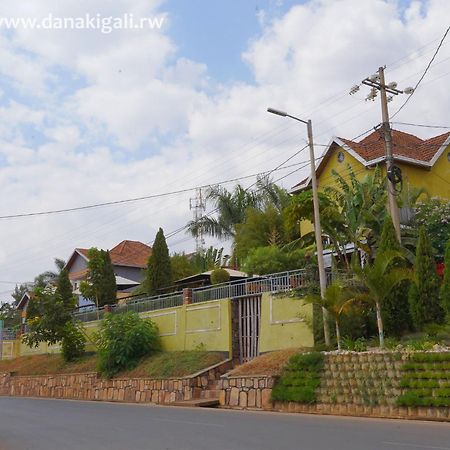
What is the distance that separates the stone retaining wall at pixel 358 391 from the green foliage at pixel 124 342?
10165 millimetres

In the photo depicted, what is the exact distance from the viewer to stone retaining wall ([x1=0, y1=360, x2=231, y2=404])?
2403 centimetres

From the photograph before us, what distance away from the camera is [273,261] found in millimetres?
31141

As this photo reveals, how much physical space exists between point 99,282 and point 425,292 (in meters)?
25.5

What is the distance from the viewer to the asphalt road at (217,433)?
10664mm

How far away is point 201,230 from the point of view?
4544cm

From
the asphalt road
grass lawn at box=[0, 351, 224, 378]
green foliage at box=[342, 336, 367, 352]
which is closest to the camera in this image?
the asphalt road

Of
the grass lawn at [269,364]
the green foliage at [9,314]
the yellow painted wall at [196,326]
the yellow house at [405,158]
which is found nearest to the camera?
the grass lawn at [269,364]

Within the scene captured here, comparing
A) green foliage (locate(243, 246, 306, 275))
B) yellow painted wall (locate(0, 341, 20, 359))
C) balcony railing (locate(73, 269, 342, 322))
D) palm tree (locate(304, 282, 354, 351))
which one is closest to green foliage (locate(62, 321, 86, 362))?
balcony railing (locate(73, 269, 342, 322))

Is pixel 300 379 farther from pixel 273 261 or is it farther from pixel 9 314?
pixel 9 314

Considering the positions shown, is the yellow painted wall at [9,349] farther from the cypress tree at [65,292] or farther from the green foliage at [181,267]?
the green foliage at [181,267]

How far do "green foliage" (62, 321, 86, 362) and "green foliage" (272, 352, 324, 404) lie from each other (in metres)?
18.5

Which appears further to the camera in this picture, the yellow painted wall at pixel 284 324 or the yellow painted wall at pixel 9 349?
the yellow painted wall at pixel 9 349

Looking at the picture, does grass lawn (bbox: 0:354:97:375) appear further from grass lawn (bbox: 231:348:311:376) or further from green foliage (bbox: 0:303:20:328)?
green foliage (bbox: 0:303:20:328)

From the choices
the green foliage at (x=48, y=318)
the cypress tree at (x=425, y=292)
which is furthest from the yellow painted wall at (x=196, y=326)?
the cypress tree at (x=425, y=292)
